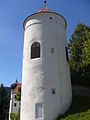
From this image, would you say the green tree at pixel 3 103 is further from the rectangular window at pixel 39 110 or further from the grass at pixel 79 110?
the grass at pixel 79 110

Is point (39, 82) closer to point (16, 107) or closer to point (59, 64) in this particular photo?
point (59, 64)

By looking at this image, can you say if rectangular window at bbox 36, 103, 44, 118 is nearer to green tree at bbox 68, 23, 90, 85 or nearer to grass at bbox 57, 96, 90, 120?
grass at bbox 57, 96, 90, 120

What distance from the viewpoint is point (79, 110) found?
14570mm

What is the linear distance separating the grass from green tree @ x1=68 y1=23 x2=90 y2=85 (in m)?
4.98

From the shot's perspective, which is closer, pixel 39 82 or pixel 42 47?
pixel 39 82

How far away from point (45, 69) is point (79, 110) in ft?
15.0

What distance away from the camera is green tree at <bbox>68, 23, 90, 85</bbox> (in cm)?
2147

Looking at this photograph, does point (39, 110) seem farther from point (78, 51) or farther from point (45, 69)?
point (78, 51)

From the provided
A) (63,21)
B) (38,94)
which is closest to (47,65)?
(38,94)

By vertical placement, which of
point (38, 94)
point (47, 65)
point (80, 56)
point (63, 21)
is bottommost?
point (38, 94)

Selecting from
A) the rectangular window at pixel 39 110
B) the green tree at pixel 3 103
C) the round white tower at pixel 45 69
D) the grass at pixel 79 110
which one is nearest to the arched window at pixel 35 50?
the round white tower at pixel 45 69

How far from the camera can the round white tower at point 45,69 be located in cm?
1499

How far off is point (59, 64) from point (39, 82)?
2594mm

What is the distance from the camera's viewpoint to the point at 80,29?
84.2 ft
